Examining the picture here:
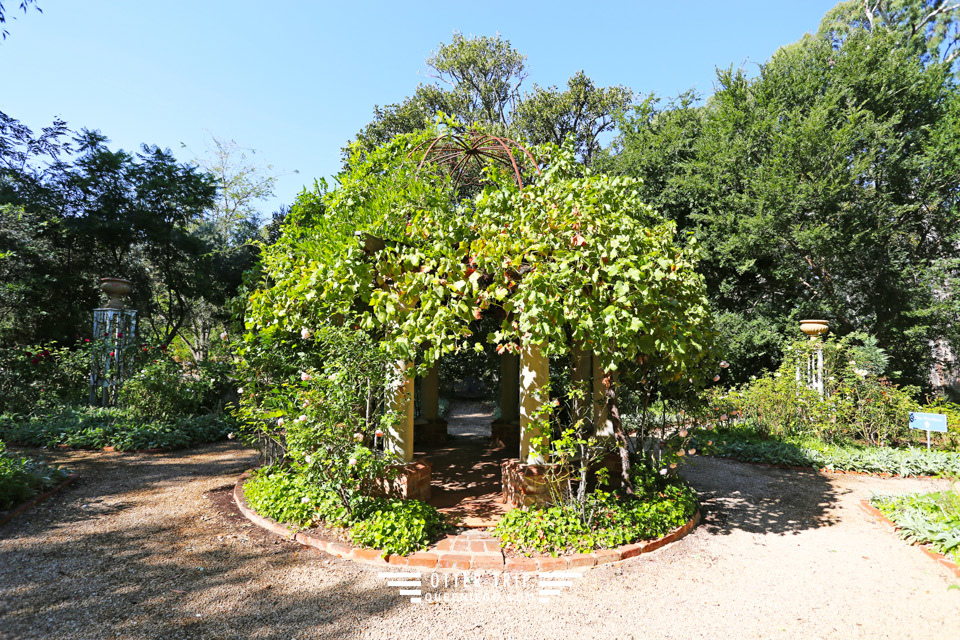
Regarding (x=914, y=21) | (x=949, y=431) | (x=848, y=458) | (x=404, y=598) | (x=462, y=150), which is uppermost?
(x=914, y=21)

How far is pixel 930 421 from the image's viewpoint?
23.1ft

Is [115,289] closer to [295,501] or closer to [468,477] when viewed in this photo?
[295,501]

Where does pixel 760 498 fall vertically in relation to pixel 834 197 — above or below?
below

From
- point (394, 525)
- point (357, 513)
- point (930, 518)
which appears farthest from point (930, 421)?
point (357, 513)

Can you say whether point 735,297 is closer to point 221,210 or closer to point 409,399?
point 409,399

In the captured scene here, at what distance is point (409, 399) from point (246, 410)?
1.89 metres

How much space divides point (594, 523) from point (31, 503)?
234 inches

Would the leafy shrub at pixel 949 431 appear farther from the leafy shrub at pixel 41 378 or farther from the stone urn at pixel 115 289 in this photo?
the leafy shrub at pixel 41 378

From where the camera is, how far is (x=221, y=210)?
23.9m

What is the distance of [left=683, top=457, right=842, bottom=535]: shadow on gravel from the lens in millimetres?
5004

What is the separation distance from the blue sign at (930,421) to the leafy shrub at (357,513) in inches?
304

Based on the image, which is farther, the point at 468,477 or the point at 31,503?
the point at 468,477

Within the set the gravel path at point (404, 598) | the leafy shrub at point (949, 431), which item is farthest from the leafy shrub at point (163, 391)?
the leafy shrub at point (949, 431)

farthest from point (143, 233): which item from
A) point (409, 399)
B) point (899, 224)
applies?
point (899, 224)
